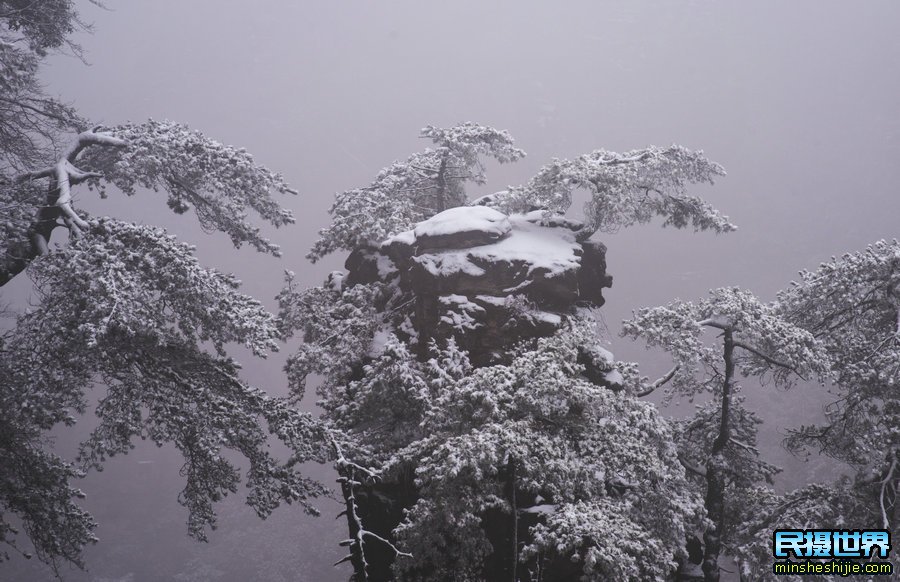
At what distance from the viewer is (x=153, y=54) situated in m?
134

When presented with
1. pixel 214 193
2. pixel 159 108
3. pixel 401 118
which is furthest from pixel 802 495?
pixel 159 108

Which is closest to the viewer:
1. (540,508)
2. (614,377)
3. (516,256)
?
(540,508)

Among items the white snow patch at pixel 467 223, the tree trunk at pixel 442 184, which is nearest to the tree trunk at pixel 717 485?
the white snow patch at pixel 467 223

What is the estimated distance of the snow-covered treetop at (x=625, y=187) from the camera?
12742mm

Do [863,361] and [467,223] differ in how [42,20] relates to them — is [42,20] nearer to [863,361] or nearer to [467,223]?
[467,223]

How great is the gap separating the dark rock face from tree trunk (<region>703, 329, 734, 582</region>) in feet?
11.2

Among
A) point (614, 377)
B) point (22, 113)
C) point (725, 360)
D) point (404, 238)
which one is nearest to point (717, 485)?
point (725, 360)

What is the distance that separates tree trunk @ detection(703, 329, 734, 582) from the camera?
1173cm

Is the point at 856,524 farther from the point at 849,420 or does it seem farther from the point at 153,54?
the point at 153,54

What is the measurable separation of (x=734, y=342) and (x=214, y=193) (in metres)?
11.8

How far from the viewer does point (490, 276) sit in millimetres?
12531

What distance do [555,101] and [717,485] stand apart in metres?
118

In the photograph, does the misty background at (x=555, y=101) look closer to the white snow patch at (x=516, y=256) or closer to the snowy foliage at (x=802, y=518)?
the white snow patch at (x=516, y=256)

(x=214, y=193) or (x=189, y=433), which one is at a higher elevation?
(x=214, y=193)
